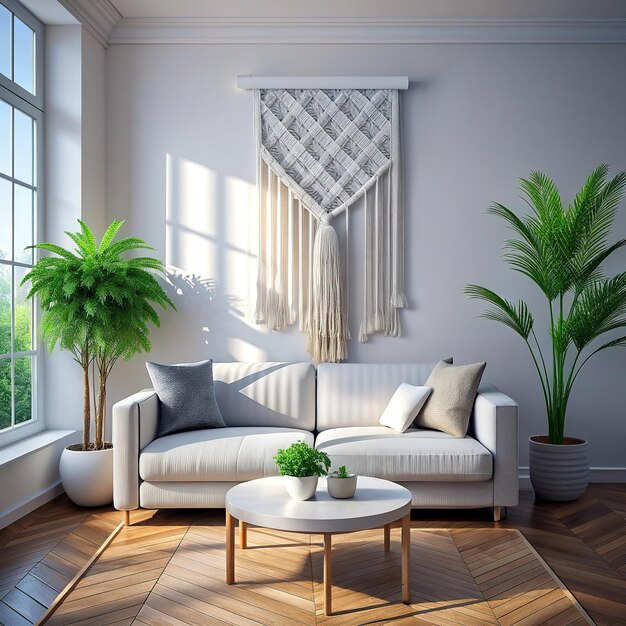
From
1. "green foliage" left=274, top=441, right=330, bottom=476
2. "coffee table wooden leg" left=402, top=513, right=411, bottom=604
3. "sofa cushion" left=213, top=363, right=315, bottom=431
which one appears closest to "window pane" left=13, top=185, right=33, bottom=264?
"sofa cushion" left=213, top=363, right=315, bottom=431

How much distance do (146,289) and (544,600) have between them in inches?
100

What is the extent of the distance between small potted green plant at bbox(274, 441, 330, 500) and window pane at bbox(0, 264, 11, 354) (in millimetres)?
1874

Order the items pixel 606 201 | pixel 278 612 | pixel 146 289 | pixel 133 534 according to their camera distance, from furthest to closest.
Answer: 1. pixel 606 201
2. pixel 146 289
3. pixel 133 534
4. pixel 278 612

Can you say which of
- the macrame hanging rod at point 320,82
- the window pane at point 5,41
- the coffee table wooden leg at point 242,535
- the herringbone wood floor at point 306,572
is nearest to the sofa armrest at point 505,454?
the herringbone wood floor at point 306,572

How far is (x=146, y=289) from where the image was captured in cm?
378

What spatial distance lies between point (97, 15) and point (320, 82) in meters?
1.41

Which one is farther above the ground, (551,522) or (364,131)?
(364,131)

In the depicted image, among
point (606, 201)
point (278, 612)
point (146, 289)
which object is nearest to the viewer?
point (278, 612)

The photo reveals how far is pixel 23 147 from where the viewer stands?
3.80 metres

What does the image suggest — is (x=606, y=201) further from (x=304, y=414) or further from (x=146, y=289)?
(x=146, y=289)

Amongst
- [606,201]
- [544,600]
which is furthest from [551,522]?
[606,201]

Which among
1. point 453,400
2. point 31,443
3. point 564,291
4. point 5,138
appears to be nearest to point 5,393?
point 31,443

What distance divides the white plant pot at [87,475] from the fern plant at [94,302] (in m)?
0.12

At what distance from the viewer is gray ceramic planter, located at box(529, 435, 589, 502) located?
3.71 meters
